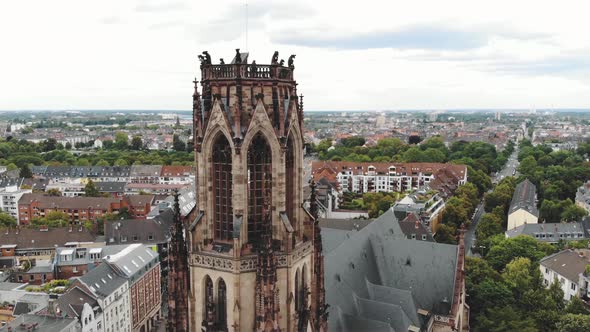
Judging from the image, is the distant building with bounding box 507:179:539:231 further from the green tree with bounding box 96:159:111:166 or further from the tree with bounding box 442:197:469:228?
the green tree with bounding box 96:159:111:166

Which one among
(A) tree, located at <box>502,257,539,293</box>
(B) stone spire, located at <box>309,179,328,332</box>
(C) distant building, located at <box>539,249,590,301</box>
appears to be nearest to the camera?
(B) stone spire, located at <box>309,179,328,332</box>

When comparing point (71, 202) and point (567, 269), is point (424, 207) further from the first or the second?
point (71, 202)

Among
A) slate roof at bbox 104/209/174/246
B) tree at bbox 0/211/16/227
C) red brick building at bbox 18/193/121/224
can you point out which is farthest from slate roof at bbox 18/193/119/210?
slate roof at bbox 104/209/174/246

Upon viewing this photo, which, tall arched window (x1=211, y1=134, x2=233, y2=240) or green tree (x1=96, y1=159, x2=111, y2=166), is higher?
tall arched window (x1=211, y1=134, x2=233, y2=240)

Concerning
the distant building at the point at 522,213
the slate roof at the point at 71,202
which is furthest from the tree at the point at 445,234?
the slate roof at the point at 71,202

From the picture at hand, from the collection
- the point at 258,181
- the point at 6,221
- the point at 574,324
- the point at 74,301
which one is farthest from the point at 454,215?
the point at 6,221

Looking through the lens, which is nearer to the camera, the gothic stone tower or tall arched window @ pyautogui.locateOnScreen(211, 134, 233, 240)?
the gothic stone tower

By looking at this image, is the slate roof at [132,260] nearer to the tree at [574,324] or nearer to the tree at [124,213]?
the tree at [124,213]
